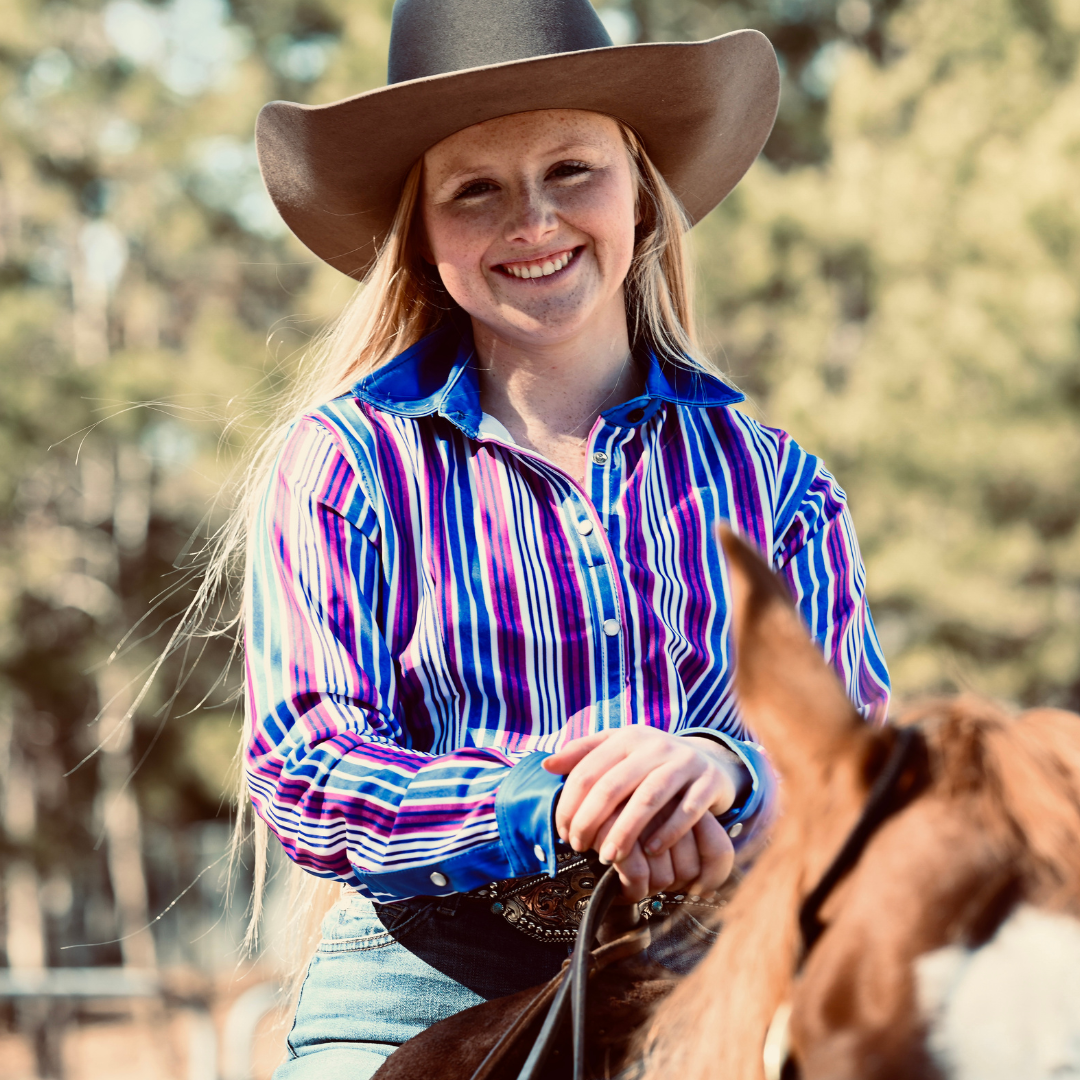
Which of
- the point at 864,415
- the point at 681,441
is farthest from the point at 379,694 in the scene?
the point at 864,415

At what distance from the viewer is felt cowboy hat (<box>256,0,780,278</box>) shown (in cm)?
172

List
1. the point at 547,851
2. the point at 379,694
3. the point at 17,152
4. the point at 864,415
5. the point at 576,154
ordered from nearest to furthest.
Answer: the point at 547,851 < the point at 379,694 < the point at 576,154 < the point at 864,415 < the point at 17,152

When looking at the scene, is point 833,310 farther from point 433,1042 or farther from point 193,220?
point 433,1042

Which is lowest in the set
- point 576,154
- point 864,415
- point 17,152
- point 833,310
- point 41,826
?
point 41,826

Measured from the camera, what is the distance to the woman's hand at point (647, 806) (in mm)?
1138

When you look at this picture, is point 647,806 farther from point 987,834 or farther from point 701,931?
A: point 987,834

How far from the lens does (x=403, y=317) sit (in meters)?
2.01

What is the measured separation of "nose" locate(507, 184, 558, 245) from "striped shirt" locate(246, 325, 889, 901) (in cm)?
22

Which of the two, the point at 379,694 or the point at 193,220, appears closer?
the point at 379,694

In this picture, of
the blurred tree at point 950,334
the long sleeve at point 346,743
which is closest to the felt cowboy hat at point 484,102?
the long sleeve at point 346,743

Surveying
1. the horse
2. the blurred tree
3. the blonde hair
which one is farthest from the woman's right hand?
the blurred tree

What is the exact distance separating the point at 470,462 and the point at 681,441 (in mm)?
313

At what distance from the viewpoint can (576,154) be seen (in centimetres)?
177

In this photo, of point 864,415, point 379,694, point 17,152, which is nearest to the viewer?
point 379,694
